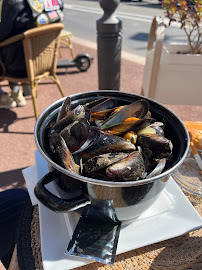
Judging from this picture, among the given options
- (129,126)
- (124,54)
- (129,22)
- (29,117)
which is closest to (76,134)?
(129,126)

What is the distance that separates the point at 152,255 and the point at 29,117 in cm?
239

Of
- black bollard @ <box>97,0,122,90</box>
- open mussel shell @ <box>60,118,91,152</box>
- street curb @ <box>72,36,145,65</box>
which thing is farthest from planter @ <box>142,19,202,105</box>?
street curb @ <box>72,36,145,65</box>

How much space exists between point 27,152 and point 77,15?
8325 mm

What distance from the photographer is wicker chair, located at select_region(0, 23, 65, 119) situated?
2.14 meters

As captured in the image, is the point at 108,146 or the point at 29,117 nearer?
the point at 108,146

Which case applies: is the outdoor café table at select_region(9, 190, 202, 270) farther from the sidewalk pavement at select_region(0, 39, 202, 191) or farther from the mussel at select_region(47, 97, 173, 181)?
the sidewalk pavement at select_region(0, 39, 202, 191)

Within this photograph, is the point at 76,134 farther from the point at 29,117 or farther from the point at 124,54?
the point at 124,54

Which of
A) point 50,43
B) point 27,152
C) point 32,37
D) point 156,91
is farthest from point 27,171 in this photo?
point 50,43

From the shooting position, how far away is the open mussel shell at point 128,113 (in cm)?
77

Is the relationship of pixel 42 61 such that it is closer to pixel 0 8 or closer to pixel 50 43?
pixel 50 43

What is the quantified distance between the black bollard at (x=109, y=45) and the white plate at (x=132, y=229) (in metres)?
1.24

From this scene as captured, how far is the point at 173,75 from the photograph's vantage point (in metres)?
1.71

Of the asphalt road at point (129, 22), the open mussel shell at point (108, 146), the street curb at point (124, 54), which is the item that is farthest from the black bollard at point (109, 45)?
the asphalt road at point (129, 22)

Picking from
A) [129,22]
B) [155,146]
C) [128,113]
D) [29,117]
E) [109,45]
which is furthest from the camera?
[129,22]
